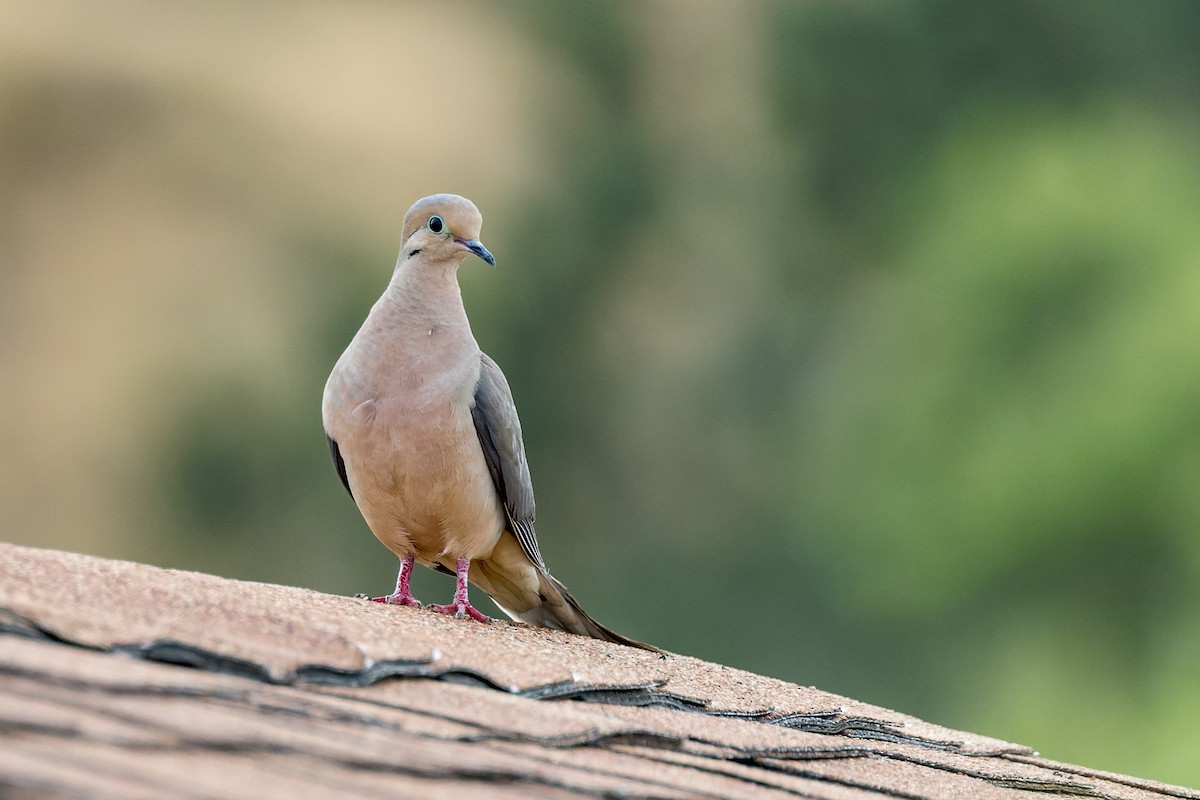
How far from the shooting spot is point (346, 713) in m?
2.04

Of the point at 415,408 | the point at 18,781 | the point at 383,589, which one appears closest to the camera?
the point at 18,781

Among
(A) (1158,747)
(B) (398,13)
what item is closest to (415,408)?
(A) (1158,747)

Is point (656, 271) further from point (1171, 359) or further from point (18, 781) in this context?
point (18, 781)

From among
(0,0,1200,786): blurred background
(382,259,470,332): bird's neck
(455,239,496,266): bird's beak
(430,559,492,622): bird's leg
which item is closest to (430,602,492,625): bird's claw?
(430,559,492,622): bird's leg

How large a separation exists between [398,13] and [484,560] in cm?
1797

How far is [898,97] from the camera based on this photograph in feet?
75.7

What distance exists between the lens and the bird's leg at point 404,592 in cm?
386

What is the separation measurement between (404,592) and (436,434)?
0.54 metres

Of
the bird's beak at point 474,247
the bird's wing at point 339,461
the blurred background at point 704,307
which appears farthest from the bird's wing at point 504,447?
the blurred background at point 704,307

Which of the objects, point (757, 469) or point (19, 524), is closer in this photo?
point (19, 524)

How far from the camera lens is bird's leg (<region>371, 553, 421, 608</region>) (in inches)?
152

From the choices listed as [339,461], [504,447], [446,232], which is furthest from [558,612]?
[446,232]

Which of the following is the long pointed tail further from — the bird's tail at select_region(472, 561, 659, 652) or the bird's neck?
the bird's neck

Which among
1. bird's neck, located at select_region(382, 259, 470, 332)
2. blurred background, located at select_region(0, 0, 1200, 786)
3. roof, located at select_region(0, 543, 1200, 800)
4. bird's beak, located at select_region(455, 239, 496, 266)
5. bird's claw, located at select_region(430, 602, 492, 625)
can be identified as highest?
blurred background, located at select_region(0, 0, 1200, 786)
